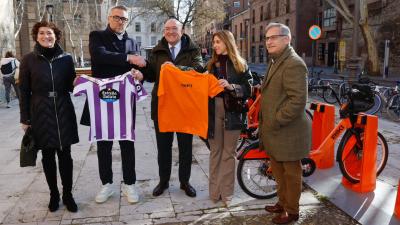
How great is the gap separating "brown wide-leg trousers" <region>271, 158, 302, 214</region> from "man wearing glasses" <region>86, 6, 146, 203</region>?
60.9 inches

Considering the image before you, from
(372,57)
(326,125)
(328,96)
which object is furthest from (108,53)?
(372,57)

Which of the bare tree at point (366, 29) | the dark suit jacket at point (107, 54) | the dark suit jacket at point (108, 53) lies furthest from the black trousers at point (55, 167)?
the bare tree at point (366, 29)

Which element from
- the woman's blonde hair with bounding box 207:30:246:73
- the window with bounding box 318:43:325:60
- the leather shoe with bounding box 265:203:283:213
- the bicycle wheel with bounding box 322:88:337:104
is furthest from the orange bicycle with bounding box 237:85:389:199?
the window with bounding box 318:43:325:60

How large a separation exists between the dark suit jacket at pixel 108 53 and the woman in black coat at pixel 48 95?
27cm

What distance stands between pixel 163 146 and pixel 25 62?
5.36ft

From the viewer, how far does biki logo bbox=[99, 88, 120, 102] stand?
155 inches

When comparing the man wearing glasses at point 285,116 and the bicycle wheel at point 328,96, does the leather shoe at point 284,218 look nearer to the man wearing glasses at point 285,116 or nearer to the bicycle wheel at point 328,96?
the man wearing glasses at point 285,116

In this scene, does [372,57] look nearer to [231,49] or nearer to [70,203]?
[231,49]

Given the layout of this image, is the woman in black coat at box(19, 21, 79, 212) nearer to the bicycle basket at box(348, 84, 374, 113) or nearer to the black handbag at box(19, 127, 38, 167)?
the black handbag at box(19, 127, 38, 167)

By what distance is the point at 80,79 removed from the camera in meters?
3.89

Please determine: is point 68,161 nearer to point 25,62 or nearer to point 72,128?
point 72,128

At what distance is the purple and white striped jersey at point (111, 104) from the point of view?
12.9 feet

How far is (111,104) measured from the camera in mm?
3990

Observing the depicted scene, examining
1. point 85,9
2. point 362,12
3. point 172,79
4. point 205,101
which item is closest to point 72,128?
point 172,79
